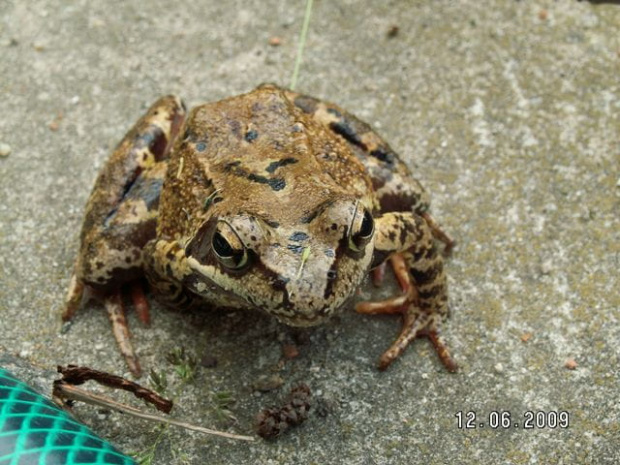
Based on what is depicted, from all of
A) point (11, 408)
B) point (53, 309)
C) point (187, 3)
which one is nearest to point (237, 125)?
point (53, 309)

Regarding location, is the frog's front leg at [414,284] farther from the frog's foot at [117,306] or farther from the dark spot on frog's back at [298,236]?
the frog's foot at [117,306]

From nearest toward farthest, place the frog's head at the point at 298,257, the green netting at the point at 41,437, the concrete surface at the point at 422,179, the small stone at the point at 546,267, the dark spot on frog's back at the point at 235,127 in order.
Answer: the green netting at the point at 41,437 → the frog's head at the point at 298,257 → the concrete surface at the point at 422,179 → the dark spot on frog's back at the point at 235,127 → the small stone at the point at 546,267

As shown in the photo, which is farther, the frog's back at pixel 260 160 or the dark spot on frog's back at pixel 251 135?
the dark spot on frog's back at pixel 251 135

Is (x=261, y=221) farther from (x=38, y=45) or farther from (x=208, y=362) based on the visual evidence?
(x=38, y=45)

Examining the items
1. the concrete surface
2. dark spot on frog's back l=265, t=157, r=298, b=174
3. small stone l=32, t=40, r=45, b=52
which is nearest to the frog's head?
dark spot on frog's back l=265, t=157, r=298, b=174

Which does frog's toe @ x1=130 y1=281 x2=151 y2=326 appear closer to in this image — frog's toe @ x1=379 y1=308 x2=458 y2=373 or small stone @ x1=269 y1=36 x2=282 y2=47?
frog's toe @ x1=379 y1=308 x2=458 y2=373

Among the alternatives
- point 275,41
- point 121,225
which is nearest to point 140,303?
point 121,225

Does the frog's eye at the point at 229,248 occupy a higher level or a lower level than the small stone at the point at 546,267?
higher

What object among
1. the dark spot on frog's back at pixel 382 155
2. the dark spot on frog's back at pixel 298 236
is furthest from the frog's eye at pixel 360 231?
the dark spot on frog's back at pixel 382 155

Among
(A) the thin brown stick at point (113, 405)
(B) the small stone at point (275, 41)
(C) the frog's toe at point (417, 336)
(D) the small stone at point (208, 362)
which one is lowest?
(C) the frog's toe at point (417, 336)
